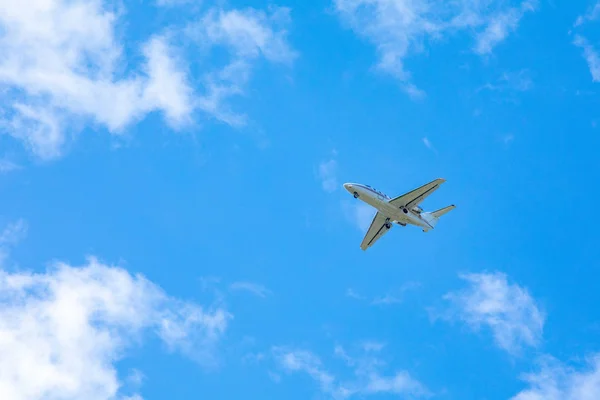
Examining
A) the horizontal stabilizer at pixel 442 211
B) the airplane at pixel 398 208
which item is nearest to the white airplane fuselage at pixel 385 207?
the airplane at pixel 398 208

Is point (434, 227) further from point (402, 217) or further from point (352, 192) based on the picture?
point (352, 192)

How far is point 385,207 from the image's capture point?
456 feet

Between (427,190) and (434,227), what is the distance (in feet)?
43.8

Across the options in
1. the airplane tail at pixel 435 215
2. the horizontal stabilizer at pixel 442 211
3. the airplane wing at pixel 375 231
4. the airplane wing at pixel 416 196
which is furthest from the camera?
the airplane wing at pixel 375 231

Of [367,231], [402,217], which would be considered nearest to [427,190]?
[402,217]

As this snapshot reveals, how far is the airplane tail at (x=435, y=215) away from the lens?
14475cm

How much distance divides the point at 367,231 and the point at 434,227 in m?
12.7

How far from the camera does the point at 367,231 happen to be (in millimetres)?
150000

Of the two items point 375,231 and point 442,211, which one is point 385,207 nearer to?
point 375,231

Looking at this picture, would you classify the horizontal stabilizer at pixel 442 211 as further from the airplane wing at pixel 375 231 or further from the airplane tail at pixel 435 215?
the airplane wing at pixel 375 231

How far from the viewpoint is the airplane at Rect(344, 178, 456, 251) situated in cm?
13600

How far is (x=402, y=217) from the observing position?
5546 inches

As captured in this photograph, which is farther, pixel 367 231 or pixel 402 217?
pixel 367 231

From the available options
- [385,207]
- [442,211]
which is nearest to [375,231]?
[385,207]
